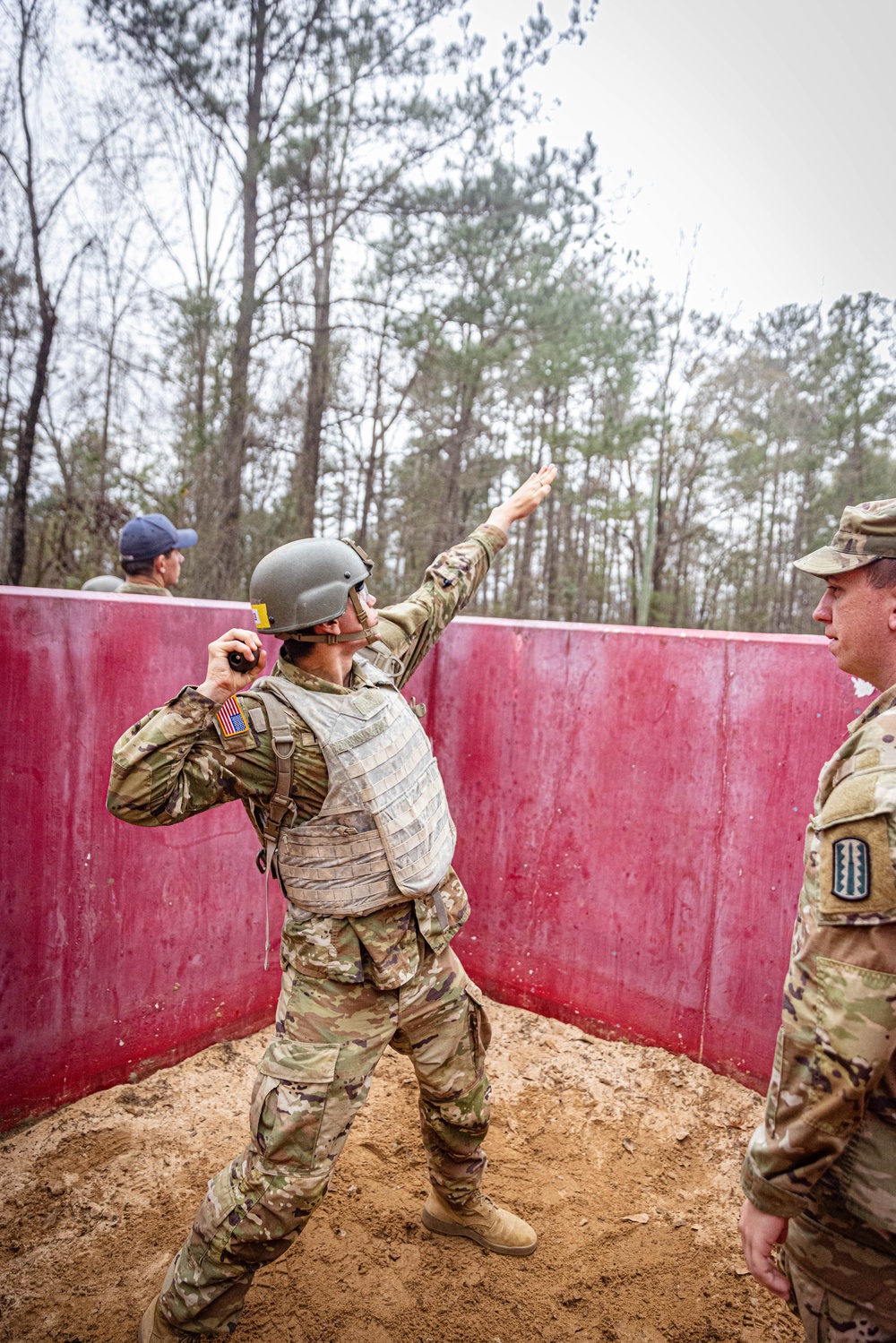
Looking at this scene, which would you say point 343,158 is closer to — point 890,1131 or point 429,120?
point 429,120

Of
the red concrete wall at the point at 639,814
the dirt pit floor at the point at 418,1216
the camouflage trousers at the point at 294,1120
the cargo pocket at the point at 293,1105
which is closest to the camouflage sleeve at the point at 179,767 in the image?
the camouflage trousers at the point at 294,1120

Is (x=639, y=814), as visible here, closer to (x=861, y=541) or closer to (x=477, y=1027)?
(x=477, y=1027)

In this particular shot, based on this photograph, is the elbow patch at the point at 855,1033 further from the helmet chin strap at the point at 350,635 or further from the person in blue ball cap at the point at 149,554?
the person in blue ball cap at the point at 149,554

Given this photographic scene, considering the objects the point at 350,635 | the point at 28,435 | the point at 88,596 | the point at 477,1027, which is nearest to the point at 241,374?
the point at 28,435

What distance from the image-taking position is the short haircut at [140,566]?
4.53 metres

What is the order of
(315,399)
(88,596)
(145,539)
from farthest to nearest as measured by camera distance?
(315,399), (145,539), (88,596)

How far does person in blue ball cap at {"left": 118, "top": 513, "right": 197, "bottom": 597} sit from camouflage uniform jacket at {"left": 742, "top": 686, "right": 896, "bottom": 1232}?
12.6 feet

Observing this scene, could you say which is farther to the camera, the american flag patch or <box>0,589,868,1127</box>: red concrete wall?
<box>0,589,868,1127</box>: red concrete wall

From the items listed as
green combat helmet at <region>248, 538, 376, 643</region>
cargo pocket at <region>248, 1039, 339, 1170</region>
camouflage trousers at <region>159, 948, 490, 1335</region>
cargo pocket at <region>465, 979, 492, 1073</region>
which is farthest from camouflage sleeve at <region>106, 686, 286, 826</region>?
cargo pocket at <region>465, 979, 492, 1073</region>

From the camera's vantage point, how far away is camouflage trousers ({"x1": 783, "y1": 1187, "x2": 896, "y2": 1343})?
4.51 feet

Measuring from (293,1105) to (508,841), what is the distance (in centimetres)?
212

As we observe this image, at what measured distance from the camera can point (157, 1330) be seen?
2.08 metres

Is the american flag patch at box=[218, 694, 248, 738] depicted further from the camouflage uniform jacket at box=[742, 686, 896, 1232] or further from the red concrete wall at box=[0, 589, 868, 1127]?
the camouflage uniform jacket at box=[742, 686, 896, 1232]

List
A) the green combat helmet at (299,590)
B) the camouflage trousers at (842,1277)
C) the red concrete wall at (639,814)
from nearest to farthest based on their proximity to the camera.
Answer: the camouflage trousers at (842,1277)
the green combat helmet at (299,590)
the red concrete wall at (639,814)
